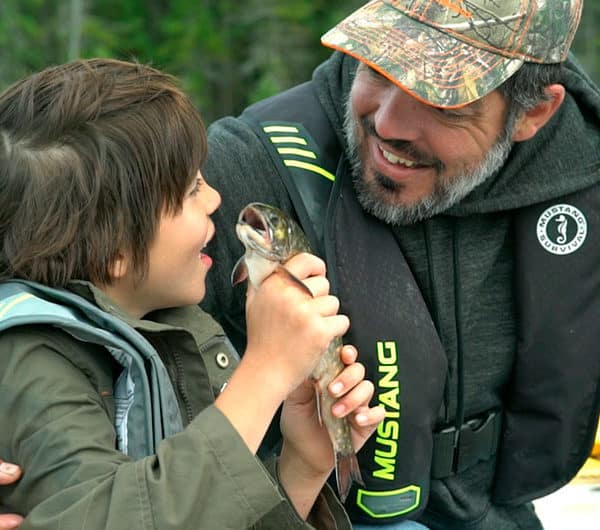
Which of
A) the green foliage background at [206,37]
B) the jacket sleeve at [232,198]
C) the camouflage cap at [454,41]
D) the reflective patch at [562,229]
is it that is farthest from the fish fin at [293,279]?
the green foliage background at [206,37]

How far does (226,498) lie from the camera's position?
212cm

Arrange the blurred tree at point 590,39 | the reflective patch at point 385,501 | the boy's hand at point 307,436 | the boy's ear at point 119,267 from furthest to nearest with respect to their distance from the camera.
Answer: the blurred tree at point 590,39 → the reflective patch at point 385,501 → the boy's hand at point 307,436 → the boy's ear at point 119,267

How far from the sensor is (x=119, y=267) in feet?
8.20

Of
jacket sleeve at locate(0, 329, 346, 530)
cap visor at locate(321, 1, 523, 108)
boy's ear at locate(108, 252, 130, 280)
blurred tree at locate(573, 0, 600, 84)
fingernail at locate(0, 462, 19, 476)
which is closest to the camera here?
jacket sleeve at locate(0, 329, 346, 530)

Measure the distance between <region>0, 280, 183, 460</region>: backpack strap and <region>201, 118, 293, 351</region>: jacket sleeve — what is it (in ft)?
2.93

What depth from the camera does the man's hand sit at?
219 cm

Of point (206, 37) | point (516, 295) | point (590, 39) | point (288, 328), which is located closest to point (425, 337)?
point (516, 295)

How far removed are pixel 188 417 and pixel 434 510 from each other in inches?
55.4

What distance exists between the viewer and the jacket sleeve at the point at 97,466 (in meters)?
2.06

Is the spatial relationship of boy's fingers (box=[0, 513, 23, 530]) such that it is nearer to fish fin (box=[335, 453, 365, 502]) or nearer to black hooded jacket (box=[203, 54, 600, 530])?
fish fin (box=[335, 453, 365, 502])

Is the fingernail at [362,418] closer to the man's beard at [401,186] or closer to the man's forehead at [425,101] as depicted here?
the man's beard at [401,186]

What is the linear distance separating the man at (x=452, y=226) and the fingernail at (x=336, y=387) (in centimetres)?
58

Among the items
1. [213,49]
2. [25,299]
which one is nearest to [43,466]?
[25,299]

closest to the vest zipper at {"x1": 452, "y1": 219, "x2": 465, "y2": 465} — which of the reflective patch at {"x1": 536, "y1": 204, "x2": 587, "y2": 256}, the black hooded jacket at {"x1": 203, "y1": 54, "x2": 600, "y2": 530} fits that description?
the black hooded jacket at {"x1": 203, "y1": 54, "x2": 600, "y2": 530}
